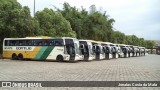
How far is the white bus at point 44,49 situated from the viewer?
1393 inches

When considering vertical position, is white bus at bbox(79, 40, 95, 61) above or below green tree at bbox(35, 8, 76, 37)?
below

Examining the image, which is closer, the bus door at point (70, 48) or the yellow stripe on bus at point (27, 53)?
the bus door at point (70, 48)

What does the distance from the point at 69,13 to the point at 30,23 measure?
2202 centimetres

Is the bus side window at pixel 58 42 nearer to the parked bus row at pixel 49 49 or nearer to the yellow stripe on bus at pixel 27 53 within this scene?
the parked bus row at pixel 49 49

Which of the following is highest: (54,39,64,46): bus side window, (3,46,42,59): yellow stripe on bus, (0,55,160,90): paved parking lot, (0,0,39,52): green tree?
(0,0,39,52): green tree

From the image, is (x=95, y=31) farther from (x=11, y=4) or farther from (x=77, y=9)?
(x=11, y=4)

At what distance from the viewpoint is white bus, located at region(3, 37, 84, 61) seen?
116 feet

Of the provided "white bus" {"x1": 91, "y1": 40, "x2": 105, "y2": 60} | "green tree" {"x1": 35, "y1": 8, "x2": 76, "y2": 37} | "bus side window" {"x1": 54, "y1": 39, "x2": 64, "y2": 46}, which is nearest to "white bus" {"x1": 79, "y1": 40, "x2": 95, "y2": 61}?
"white bus" {"x1": 91, "y1": 40, "x2": 105, "y2": 60}

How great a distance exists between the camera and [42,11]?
5481cm

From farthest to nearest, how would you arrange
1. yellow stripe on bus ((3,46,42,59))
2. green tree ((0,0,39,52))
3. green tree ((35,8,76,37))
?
green tree ((35,8,76,37))
green tree ((0,0,39,52))
yellow stripe on bus ((3,46,42,59))

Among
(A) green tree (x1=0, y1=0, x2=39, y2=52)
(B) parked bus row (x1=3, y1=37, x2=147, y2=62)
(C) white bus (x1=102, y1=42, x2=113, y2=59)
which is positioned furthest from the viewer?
(C) white bus (x1=102, y1=42, x2=113, y2=59)

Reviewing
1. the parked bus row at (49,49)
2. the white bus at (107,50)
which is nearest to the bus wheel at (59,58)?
the parked bus row at (49,49)

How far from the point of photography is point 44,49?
1449 inches

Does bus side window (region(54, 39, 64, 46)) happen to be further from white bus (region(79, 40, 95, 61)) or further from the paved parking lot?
the paved parking lot
